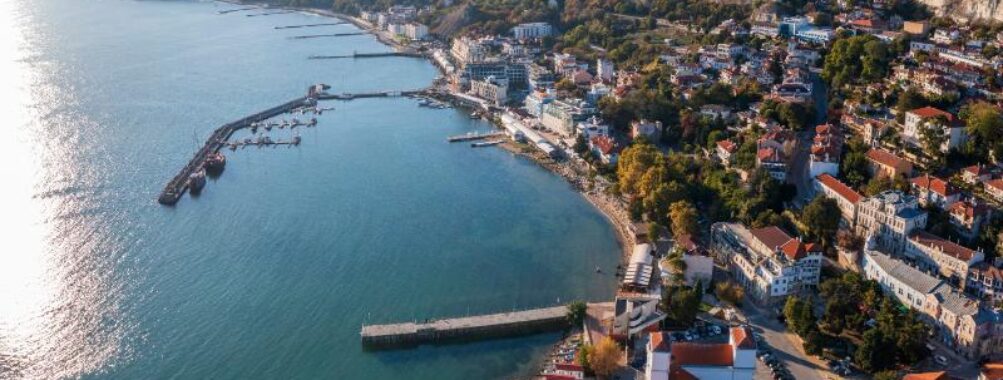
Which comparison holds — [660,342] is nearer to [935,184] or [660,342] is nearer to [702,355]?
[702,355]

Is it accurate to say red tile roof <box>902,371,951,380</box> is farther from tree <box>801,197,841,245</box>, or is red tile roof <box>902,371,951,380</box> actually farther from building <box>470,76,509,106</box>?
building <box>470,76,509,106</box>

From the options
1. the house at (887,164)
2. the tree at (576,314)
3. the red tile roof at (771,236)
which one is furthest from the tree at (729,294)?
the house at (887,164)

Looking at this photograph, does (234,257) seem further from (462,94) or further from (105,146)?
(462,94)

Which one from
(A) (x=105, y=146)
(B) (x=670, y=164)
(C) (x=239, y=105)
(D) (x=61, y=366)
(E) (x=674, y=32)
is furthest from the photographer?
(E) (x=674, y=32)

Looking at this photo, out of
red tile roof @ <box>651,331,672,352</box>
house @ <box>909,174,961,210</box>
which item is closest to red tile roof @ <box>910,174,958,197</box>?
house @ <box>909,174,961,210</box>

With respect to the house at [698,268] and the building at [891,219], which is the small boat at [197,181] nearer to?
the house at [698,268]

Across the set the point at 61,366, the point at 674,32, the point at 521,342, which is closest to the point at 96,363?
the point at 61,366
